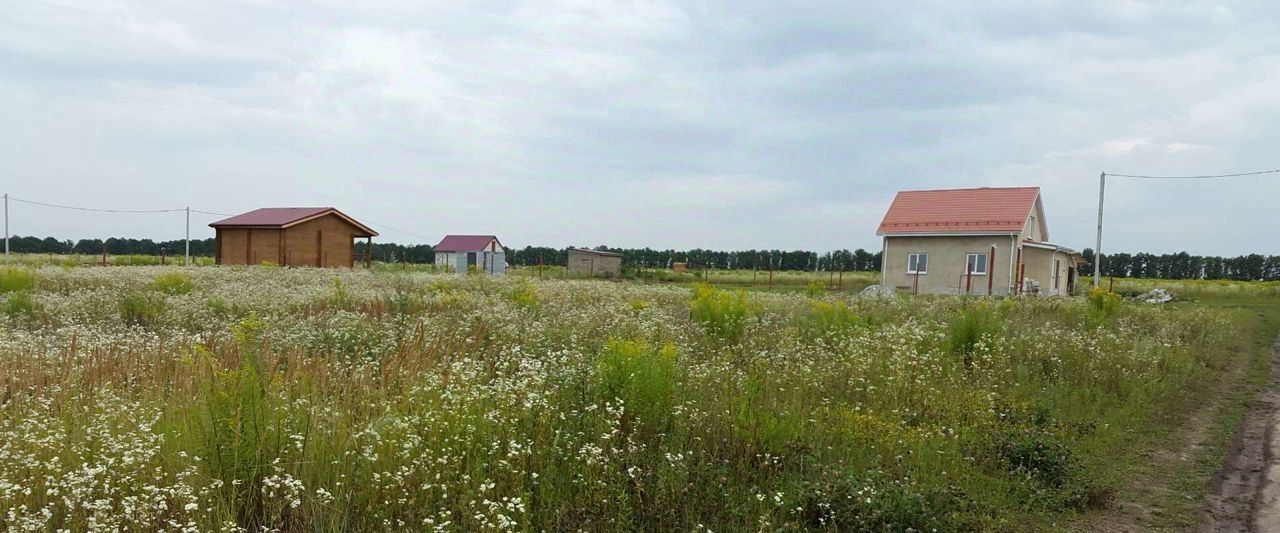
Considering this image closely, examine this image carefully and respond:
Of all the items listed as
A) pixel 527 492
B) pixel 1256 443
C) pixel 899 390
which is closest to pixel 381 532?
pixel 527 492

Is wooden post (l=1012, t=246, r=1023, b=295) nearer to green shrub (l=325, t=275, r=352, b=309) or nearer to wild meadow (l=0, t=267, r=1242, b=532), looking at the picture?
wild meadow (l=0, t=267, r=1242, b=532)

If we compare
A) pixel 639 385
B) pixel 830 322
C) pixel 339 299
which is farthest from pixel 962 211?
pixel 639 385

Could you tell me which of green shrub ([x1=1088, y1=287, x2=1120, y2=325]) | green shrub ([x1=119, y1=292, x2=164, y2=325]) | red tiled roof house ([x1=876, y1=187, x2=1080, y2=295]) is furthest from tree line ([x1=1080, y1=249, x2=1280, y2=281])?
green shrub ([x1=119, y1=292, x2=164, y2=325])

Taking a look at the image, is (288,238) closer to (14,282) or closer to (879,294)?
(14,282)

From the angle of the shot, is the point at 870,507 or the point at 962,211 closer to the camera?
the point at 870,507

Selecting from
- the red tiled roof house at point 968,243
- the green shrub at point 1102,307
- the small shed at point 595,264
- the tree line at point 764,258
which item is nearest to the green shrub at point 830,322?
the green shrub at point 1102,307

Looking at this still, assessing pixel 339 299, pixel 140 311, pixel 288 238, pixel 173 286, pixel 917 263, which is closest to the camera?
pixel 140 311

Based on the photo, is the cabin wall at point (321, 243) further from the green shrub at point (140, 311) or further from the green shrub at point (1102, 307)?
the green shrub at point (1102, 307)

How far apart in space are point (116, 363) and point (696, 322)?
7.36 m

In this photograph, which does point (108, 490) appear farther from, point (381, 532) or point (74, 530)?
point (381, 532)

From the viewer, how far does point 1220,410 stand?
8.75 m

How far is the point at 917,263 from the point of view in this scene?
114 ft

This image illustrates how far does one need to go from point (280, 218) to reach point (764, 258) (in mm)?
43465

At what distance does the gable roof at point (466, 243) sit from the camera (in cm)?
6900
